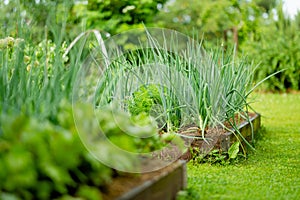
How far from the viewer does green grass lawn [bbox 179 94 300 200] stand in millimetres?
2619

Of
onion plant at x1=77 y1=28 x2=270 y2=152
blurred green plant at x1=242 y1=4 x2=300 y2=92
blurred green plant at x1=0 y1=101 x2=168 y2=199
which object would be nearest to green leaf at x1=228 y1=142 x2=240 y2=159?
onion plant at x1=77 y1=28 x2=270 y2=152

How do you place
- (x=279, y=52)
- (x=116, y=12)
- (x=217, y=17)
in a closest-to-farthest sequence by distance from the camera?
(x=279, y=52), (x=116, y=12), (x=217, y=17)

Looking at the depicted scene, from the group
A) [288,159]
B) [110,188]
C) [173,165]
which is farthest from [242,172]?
[110,188]

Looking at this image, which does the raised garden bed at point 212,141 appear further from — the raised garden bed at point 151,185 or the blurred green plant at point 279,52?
the blurred green plant at point 279,52

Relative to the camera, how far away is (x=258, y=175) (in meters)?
3.08

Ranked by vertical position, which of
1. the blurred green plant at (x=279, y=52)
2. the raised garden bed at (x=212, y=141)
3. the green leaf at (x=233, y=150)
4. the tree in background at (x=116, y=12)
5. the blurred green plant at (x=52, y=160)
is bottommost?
the green leaf at (x=233, y=150)

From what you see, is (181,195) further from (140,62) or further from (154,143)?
(140,62)

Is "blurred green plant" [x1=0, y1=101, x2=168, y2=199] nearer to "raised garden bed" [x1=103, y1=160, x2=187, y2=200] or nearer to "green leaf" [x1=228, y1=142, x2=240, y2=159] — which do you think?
"raised garden bed" [x1=103, y1=160, x2=187, y2=200]

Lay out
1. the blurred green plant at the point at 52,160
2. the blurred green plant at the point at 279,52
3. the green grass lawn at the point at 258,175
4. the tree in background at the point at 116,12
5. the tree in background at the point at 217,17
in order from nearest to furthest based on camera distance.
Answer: the blurred green plant at the point at 52,160 → the green grass lawn at the point at 258,175 → the blurred green plant at the point at 279,52 → the tree in background at the point at 116,12 → the tree in background at the point at 217,17

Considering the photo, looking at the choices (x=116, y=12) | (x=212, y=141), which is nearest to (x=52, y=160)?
(x=212, y=141)

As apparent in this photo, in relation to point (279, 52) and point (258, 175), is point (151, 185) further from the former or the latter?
point (279, 52)

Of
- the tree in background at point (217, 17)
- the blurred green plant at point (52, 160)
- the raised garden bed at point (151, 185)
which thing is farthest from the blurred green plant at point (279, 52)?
the blurred green plant at point (52, 160)

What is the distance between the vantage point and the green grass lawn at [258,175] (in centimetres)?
262

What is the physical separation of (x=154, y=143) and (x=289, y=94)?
319 inches
